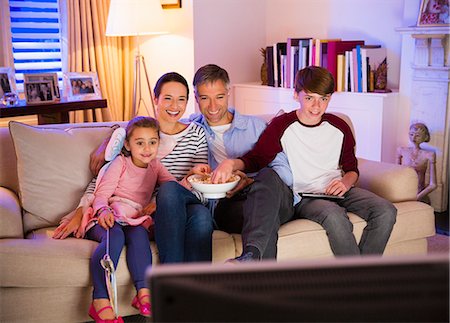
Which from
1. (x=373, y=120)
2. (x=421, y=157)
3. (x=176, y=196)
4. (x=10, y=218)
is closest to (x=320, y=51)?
(x=373, y=120)

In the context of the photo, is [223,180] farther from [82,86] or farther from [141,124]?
[82,86]

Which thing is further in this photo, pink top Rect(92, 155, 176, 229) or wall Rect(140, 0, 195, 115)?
Result: wall Rect(140, 0, 195, 115)

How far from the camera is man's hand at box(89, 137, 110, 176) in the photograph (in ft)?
8.35

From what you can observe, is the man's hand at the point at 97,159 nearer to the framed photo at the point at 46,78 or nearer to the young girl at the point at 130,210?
the young girl at the point at 130,210

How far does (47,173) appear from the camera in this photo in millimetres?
2557

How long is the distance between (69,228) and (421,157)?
2.39 metres

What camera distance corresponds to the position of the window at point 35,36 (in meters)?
4.49

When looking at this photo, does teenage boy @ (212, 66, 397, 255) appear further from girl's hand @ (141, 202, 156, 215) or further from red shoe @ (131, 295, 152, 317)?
red shoe @ (131, 295, 152, 317)

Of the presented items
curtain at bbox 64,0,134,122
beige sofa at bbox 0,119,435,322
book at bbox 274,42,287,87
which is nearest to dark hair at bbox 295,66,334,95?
beige sofa at bbox 0,119,435,322

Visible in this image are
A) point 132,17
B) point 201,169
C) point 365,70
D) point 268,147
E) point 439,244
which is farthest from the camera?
point 132,17

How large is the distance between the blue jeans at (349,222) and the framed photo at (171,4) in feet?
7.94

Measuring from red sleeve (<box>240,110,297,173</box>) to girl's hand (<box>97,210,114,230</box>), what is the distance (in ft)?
2.04

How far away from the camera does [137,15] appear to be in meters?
4.29

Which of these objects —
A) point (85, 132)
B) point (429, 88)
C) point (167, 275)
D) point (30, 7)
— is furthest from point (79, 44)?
point (167, 275)
